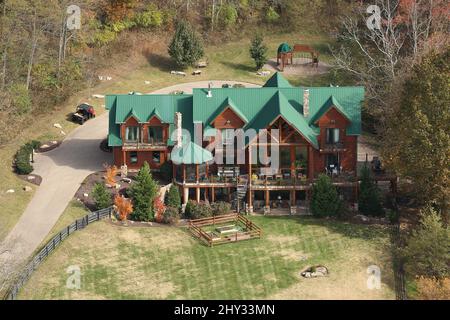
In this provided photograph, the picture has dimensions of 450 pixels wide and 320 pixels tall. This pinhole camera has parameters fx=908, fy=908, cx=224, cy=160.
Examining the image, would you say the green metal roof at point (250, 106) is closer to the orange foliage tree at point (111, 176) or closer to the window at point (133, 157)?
the window at point (133, 157)

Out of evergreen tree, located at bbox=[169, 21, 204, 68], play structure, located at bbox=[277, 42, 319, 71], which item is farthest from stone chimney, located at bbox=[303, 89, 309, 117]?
evergreen tree, located at bbox=[169, 21, 204, 68]

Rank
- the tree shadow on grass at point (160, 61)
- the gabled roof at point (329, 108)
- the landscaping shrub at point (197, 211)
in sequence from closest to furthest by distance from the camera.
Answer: the landscaping shrub at point (197, 211)
the gabled roof at point (329, 108)
the tree shadow on grass at point (160, 61)

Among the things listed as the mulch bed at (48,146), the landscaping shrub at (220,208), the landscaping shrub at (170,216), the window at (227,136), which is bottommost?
the landscaping shrub at (170,216)

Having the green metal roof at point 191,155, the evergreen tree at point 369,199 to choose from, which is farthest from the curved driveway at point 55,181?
the evergreen tree at point 369,199

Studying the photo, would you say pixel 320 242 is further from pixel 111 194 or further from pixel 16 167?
pixel 16 167

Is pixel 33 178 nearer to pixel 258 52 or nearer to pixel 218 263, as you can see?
pixel 218 263
